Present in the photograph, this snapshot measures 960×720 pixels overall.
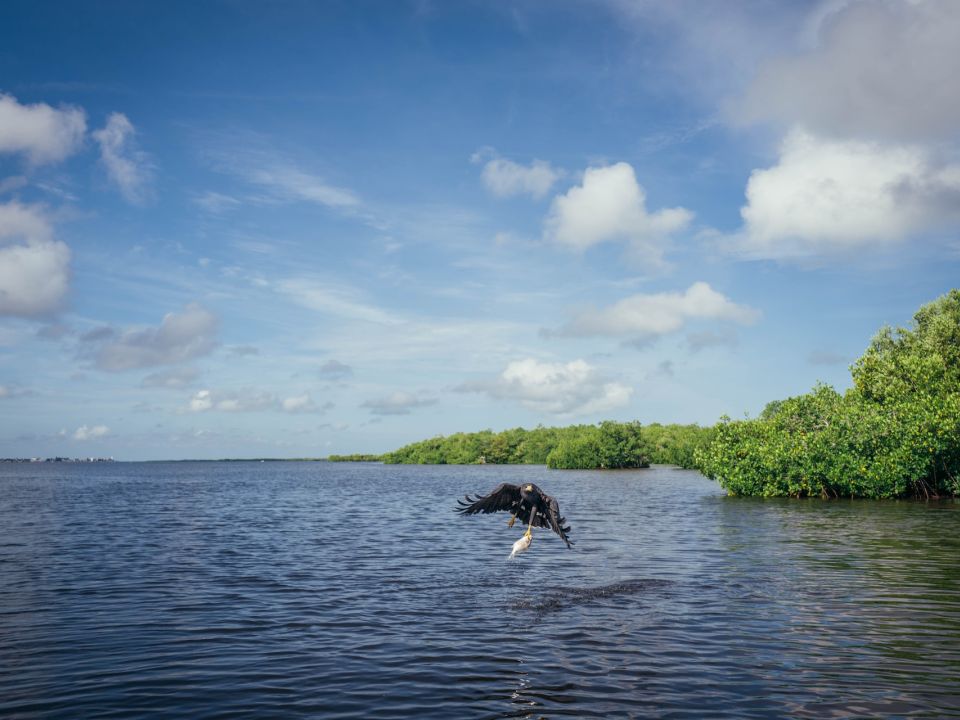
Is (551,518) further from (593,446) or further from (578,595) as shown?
(593,446)

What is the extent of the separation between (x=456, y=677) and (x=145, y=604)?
35.5 feet

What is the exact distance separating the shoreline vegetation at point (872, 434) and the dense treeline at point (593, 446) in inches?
878

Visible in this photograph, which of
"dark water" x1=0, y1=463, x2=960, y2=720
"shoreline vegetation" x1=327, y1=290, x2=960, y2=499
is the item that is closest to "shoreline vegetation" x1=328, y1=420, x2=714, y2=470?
"shoreline vegetation" x1=327, y1=290, x2=960, y2=499

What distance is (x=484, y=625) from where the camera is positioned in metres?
16.6

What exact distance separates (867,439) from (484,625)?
4182cm

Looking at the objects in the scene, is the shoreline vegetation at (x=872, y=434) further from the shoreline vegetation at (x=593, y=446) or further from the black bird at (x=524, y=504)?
the black bird at (x=524, y=504)

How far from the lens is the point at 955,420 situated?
4616 centimetres

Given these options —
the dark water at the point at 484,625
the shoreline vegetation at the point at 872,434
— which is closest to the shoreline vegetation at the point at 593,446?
the shoreline vegetation at the point at 872,434

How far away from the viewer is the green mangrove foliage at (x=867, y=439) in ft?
155

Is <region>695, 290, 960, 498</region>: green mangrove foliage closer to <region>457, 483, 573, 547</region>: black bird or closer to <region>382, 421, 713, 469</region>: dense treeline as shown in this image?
<region>382, 421, 713, 469</region>: dense treeline

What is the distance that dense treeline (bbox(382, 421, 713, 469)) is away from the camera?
132m

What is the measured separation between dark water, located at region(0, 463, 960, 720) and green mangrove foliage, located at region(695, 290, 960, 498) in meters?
15.5

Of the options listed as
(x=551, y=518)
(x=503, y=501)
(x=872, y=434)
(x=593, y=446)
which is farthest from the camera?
(x=593, y=446)

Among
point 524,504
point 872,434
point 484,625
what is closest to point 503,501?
point 524,504
